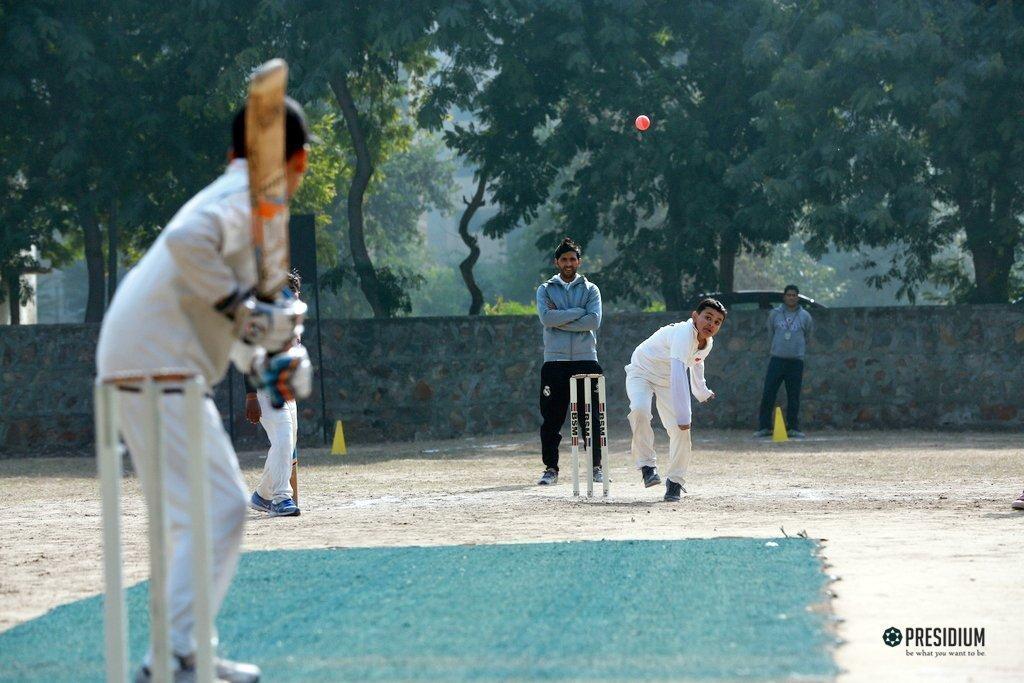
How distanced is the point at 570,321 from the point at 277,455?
361 cm

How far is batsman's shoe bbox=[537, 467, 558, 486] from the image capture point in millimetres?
14172

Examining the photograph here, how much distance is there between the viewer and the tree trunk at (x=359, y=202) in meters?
25.4

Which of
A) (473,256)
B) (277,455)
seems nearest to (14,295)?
(473,256)

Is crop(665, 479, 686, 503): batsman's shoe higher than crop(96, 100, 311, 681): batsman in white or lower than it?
lower

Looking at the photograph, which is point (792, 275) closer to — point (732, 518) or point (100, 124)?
point (100, 124)

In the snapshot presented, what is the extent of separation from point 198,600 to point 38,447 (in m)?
18.9

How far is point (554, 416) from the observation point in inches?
562

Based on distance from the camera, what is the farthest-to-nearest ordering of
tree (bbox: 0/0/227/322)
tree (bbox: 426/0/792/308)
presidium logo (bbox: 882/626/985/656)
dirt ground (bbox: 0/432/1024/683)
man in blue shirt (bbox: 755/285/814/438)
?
tree (bbox: 426/0/792/308) < tree (bbox: 0/0/227/322) < man in blue shirt (bbox: 755/285/814/438) < dirt ground (bbox: 0/432/1024/683) < presidium logo (bbox: 882/626/985/656)

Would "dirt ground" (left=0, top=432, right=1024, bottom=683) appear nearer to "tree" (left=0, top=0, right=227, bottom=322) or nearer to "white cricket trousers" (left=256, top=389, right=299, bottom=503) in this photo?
"white cricket trousers" (left=256, top=389, right=299, bottom=503)

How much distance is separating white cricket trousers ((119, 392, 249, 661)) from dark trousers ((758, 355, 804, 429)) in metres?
17.4

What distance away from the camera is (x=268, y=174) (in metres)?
4.95

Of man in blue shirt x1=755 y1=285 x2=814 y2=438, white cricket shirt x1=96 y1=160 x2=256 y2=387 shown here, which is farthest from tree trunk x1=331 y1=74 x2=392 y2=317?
white cricket shirt x1=96 y1=160 x2=256 y2=387

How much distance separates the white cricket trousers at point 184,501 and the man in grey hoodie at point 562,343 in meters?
9.16

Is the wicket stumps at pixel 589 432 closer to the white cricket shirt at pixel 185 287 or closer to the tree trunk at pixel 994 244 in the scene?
the white cricket shirt at pixel 185 287
